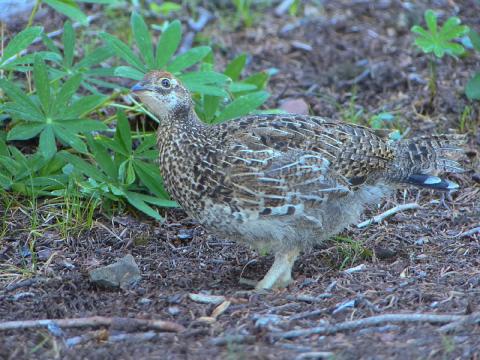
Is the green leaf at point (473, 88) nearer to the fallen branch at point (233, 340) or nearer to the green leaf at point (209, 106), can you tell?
the green leaf at point (209, 106)

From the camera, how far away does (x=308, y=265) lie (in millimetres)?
Result: 5621

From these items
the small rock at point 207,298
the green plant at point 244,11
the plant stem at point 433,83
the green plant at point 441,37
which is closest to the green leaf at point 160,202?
the small rock at point 207,298

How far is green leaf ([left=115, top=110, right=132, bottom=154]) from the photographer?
6.02 metres

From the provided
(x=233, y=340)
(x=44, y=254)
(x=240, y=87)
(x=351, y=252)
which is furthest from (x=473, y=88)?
(x=233, y=340)

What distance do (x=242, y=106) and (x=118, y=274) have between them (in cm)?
176

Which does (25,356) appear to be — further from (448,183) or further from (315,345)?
(448,183)

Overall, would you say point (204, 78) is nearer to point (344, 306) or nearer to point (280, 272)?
point (280, 272)

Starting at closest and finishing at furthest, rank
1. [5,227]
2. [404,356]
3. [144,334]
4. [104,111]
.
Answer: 1. [404,356]
2. [144,334]
3. [5,227]
4. [104,111]

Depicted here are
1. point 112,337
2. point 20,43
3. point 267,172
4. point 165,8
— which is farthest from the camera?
point 165,8

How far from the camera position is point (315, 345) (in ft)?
13.2

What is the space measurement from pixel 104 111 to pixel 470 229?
3029 mm

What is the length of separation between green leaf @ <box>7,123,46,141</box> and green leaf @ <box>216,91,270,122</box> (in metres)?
1.29

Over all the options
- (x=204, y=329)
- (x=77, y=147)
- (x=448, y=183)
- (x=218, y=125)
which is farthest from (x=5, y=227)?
(x=448, y=183)

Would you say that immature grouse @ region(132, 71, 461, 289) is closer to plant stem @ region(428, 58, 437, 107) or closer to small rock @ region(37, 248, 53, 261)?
small rock @ region(37, 248, 53, 261)
